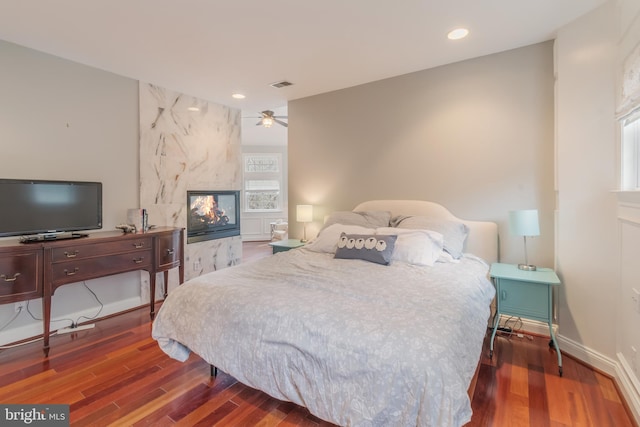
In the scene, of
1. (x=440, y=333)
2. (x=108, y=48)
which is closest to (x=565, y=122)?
(x=440, y=333)

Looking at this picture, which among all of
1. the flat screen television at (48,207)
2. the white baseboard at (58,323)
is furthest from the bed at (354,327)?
the white baseboard at (58,323)

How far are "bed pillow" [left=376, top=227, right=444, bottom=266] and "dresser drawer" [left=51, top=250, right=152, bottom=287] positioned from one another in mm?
2430

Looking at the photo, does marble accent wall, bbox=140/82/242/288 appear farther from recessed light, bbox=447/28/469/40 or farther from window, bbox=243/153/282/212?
window, bbox=243/153/282/212

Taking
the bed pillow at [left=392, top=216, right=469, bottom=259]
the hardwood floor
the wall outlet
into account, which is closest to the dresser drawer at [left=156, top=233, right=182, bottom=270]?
the hardwood floor

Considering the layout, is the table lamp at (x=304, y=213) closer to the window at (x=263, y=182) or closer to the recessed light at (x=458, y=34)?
the recessed light at (x=458, y=34)

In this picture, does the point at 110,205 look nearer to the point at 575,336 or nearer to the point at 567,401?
the point at 567,401

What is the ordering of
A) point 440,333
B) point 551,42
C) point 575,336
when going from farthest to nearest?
point 551,42, point 575,336, point 440,333

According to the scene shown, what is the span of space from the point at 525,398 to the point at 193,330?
2114mm

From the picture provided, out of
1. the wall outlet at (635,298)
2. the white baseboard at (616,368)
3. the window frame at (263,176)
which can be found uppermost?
the window frame at (263,176)

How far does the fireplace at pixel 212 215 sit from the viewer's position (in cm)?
425

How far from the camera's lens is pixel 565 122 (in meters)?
2.43

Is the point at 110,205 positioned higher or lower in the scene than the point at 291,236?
higher

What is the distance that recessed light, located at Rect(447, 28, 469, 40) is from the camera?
2490 mm

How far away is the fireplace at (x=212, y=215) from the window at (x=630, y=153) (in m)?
4.38
